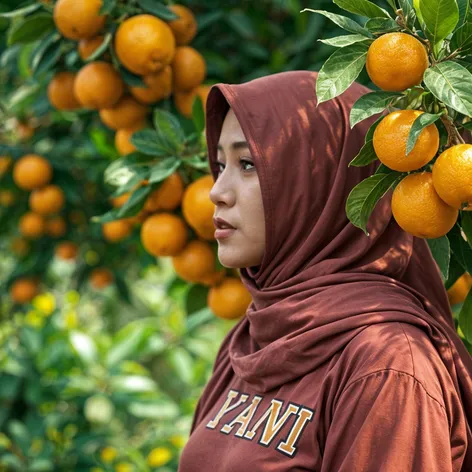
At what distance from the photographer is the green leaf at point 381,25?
1.46 metres

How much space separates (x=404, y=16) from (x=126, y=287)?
228 centimetres

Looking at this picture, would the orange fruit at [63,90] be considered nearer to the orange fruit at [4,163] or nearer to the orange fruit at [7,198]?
the orange fruit at [4,163]

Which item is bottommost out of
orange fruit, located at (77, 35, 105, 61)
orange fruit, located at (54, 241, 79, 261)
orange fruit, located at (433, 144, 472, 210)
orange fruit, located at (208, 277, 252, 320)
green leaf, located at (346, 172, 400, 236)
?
orange fruit, located at (54, 241, 79, 261)

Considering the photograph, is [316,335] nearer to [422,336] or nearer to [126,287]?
[422,336]

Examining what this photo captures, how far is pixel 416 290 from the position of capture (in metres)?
1.72

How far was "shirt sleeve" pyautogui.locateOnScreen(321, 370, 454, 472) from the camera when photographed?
134 cm

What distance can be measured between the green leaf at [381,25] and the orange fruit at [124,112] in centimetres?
110

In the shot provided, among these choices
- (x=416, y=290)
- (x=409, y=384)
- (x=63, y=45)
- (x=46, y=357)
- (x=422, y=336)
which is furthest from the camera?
(x=46, y=357)

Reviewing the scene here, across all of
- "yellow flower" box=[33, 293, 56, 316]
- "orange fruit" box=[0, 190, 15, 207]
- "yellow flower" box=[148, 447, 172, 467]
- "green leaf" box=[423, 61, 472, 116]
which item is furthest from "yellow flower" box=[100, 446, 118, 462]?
"green leaf" box=[423, 61, 472, 116]

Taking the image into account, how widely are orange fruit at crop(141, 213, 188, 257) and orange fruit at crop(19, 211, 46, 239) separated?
1.02m

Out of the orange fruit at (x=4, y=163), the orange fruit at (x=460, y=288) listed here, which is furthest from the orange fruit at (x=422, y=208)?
the orange fruit at (x=4, y=163)

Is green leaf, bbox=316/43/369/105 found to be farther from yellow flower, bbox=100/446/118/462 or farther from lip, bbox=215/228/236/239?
yellow flower, bbox=100/446/118/462

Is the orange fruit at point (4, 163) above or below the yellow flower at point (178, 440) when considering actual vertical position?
above

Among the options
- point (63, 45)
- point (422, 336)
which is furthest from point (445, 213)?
point (63, 45)
